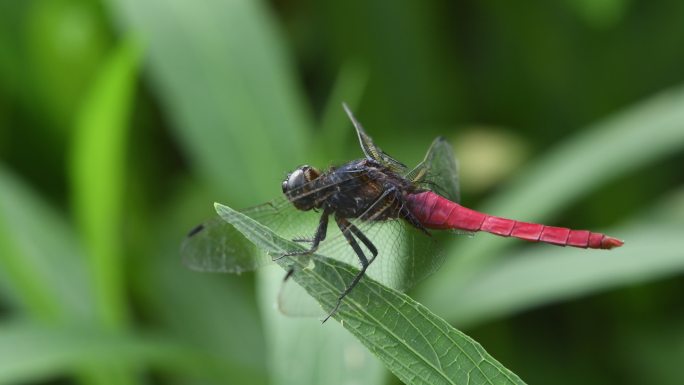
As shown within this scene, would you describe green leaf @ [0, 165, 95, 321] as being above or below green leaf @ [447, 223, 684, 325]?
below

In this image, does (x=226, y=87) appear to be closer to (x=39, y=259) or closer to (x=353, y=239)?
(x=39, y=259)

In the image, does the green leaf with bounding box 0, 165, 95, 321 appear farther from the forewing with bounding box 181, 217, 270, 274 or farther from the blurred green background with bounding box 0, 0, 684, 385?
the forewing with bounding box 181, 217, 270, 274

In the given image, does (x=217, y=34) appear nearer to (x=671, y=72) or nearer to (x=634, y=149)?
(x=634, y=149)

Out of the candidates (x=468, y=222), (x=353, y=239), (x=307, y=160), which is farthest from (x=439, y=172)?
(x=307, y=160)

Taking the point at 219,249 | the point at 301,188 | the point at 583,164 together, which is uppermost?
the point at 583,164

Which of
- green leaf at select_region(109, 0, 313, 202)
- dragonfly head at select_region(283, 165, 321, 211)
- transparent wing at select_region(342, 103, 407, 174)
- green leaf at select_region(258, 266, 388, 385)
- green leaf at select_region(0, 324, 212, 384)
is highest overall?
green leaf at select_region(109, 0, 313, 202)

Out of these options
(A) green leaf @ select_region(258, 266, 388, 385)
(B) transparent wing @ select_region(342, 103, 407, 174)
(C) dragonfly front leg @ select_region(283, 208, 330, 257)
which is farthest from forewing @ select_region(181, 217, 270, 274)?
(B) transparent wing @ select_region(342, 103, 407, 174)

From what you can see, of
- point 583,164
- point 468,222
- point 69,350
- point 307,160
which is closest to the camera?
point 468,222

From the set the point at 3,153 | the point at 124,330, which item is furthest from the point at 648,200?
the point at 3,153

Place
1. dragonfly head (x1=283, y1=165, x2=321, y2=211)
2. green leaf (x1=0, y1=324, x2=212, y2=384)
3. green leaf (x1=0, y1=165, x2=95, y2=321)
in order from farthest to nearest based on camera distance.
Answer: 1. green leaf (x1=0, y1=165, x2=95, y2=321)
2. green leaf (x1=0, y1=324, x2=212, y2=384)
3. dragonfly head (x1=283, y1=165, x2=321, y2=211)
